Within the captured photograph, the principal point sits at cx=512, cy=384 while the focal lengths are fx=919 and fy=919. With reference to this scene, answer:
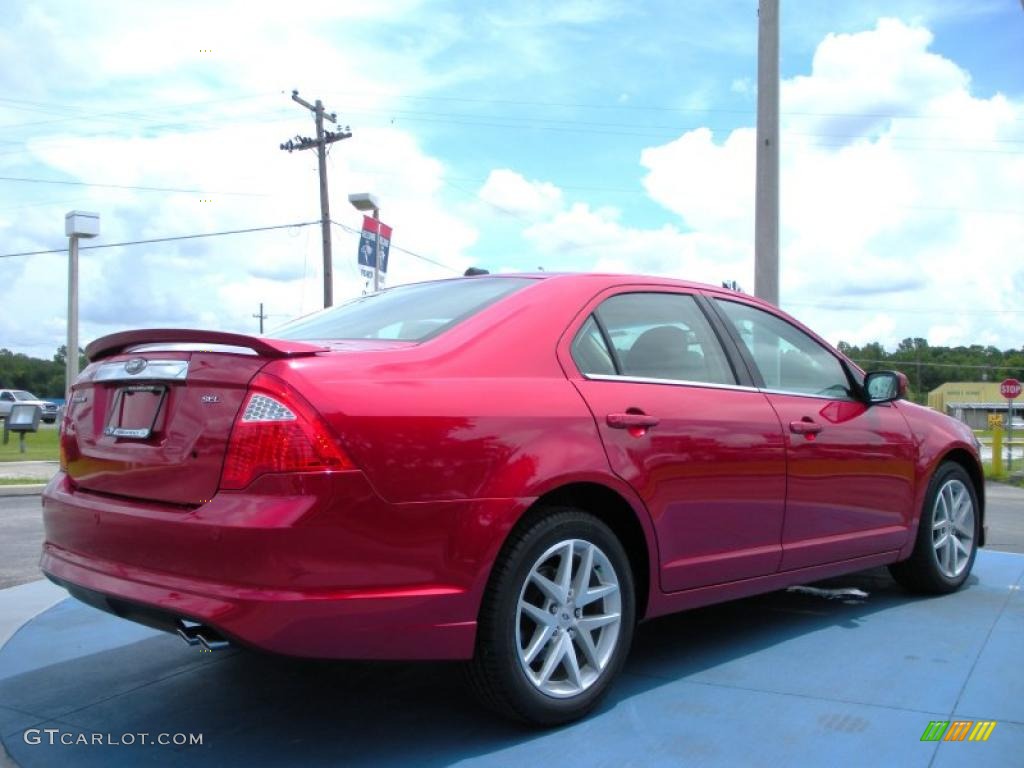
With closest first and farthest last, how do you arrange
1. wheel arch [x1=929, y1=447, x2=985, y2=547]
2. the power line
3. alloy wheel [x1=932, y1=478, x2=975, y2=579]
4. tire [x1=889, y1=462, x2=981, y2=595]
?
tire [x1=889, y1=462, x2=981, y2=595] → alloy wheel [x1=932, y1=478, x2=975, y2=579] → wheel arch [x1=929, y1=447, x2=985, y2=547] → the power line

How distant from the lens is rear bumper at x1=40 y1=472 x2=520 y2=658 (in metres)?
2.51

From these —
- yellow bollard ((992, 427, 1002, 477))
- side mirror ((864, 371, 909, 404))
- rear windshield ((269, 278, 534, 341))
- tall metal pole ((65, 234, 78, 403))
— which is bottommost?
yellow bollard ((992, 427, 1002, 477))

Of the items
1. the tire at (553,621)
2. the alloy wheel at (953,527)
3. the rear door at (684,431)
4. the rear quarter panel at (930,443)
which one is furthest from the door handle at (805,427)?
the alloy wheel at (953,527)

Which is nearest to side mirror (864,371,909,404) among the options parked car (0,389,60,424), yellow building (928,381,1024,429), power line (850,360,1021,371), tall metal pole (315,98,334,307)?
tall metal pole (315,98,334,307)

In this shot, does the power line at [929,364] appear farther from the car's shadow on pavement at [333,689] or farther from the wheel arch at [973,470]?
the car's shadow on pavement at [333,689]

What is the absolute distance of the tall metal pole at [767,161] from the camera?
31.1ft

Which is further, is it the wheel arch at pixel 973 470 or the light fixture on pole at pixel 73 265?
the light fixture on pole at pixel 73 265

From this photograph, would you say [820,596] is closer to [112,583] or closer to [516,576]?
[516,576]

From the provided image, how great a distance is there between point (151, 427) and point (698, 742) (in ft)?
6.55

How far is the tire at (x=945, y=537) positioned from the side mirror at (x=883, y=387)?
0.67 m

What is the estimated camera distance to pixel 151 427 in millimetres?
2867

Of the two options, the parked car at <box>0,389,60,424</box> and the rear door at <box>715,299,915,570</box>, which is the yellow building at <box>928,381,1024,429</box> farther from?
the rear door at <box>715,299,915,570</box>

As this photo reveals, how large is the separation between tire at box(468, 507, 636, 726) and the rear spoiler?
90 centimetres

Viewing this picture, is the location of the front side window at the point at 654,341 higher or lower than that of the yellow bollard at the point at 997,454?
higher
